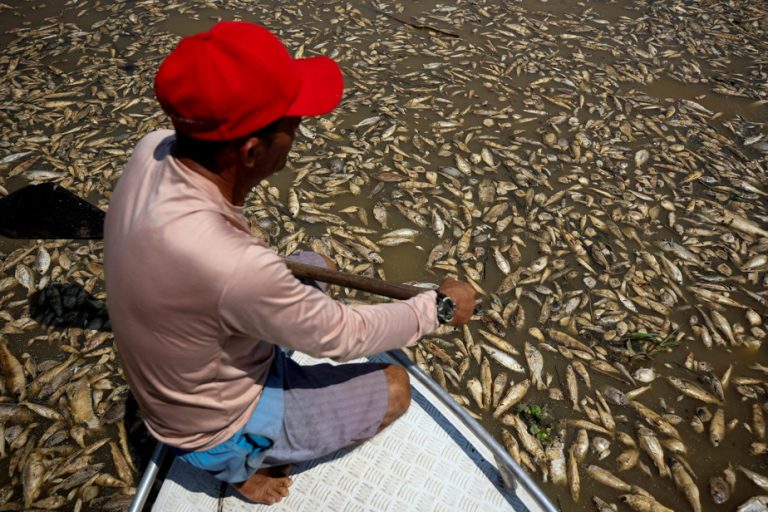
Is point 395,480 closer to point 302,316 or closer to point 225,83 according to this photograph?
point 302,316

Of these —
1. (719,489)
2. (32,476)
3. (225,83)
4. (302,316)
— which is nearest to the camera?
(225,83)

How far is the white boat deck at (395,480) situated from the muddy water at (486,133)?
28.3 inches

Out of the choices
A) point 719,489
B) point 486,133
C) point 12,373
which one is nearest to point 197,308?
point 12,373

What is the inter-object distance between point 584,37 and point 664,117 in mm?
1959

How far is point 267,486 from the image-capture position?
2352 millimetres

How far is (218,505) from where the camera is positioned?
92.9 inches

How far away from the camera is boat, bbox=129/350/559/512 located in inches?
92.6

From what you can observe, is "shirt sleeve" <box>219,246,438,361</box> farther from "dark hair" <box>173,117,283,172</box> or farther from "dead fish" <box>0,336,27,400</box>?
"dead fish" <box>0,336,27,400</box>

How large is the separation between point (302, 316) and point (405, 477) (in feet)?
4.38

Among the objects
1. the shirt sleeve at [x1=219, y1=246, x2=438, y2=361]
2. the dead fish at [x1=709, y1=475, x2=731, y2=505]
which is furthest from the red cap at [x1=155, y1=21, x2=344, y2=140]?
the dead fish at [x1=709, y1=475, x2=731, y2=505]

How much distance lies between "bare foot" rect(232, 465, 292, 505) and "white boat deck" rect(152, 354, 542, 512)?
0.16ft

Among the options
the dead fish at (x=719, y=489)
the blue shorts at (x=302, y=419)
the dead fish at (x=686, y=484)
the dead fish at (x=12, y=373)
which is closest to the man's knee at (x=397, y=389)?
the blue shorts at (x=302, y=419)

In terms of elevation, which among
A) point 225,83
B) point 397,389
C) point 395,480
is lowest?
point 395,480

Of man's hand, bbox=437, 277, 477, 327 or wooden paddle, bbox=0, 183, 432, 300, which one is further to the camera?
wooden paddle, bbox=0, 183, 432, 300
